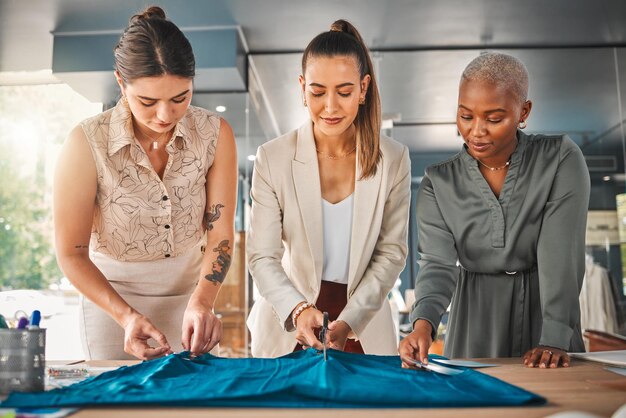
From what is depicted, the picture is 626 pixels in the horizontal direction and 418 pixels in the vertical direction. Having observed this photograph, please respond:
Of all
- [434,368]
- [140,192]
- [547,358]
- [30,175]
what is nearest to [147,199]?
[140,192]

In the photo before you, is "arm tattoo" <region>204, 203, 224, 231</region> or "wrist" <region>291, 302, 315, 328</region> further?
"arm tattoo" <region>204, 203, 224, 231</region>

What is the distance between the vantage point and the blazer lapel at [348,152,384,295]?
1881mm

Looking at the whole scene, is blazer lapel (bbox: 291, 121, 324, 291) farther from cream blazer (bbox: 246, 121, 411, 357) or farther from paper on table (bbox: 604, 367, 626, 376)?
paper on table (bbox: 604, 367, 626, 376)

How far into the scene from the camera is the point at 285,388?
99 centimetres

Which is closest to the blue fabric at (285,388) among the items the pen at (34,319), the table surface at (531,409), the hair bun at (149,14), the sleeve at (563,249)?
the table surface at (531,409)

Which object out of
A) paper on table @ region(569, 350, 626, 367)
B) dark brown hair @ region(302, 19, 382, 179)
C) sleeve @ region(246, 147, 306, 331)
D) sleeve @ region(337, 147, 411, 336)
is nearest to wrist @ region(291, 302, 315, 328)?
sleeve @ region(246, 147, 306, 331)

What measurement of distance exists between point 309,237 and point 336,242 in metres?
0.09

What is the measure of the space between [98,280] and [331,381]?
2.87 ft

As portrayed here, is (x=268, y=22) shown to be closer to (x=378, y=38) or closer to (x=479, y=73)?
(x=378, y=38)

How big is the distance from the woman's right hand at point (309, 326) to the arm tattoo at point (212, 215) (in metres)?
0.43

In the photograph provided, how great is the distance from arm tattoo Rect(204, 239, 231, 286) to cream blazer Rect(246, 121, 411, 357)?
3.1 inches

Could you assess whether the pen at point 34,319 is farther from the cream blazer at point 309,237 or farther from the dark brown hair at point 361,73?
the dark brown hair at point 361,73

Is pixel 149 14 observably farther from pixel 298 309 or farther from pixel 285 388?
pixel 285 388

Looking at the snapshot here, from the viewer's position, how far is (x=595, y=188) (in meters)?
5.59
